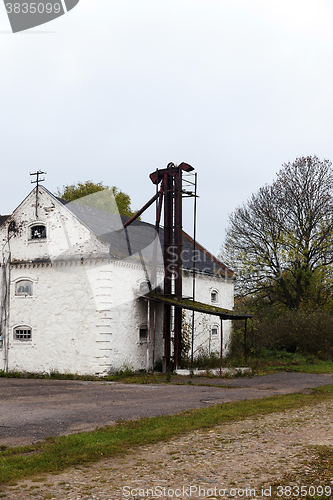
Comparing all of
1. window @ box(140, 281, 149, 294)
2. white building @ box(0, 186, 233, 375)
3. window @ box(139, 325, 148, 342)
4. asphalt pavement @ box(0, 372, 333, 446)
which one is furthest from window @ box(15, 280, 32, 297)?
window @ box(139, 325, 148, 342)

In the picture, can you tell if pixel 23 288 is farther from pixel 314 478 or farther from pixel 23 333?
pixel 314 478

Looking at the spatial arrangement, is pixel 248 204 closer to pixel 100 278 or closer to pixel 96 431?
pixel 100 278

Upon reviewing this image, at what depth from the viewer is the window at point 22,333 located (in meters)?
20.0

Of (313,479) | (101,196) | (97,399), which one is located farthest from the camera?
(101,196)

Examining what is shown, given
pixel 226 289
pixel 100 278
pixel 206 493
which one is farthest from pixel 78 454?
pixel 226 289

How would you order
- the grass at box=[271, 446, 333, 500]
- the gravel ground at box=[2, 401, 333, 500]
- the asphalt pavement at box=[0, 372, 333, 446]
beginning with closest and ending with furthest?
the grass at box=[271, 446, 333, 500], the gravel ground at box=[2, 401, 333, 500], the asphalt pavement at box=[0, 372, 333, 446]

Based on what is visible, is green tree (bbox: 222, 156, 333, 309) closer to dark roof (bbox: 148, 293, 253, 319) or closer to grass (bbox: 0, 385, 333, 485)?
dark roof (bbox: 148, 293, 253, 319)

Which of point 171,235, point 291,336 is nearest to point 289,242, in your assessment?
point 291,336

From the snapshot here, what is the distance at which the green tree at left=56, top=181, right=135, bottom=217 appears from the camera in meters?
40.1

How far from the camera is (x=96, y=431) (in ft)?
27.7

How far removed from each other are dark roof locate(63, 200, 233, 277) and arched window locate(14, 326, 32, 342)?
4675 millimetres

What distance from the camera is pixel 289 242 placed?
30.1 meters

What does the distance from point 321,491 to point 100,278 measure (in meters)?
14.2

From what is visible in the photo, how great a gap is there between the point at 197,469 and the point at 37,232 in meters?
15.6
